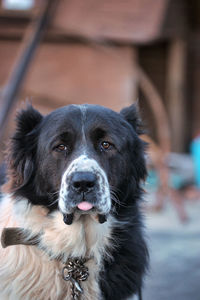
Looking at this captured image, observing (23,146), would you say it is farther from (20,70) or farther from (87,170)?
(20,70)

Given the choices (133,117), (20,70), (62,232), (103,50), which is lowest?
(62,232)

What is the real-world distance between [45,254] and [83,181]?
0.59 metres

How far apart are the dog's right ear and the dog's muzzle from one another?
0.46 metres

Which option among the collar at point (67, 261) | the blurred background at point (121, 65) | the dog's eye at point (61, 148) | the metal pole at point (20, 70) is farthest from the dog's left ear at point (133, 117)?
the blurred background at point (121, 65)

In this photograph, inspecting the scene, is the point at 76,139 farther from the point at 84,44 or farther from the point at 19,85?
the point at 84,44

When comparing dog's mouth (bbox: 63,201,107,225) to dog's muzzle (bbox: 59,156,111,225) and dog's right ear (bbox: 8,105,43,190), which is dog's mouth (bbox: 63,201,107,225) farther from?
dog's right ear (bbox: 8,105,43,190)

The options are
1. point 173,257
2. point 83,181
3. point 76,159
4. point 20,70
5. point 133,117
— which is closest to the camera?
point 83,181

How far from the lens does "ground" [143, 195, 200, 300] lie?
4625 millimetres

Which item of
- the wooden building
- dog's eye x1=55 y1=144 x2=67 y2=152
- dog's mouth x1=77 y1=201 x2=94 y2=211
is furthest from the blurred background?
dog's mouth x1=77 y1=201 x2=94 y2=211

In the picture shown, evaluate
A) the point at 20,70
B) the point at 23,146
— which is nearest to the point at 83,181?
the point at 23,146

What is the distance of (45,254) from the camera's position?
299 centimetres

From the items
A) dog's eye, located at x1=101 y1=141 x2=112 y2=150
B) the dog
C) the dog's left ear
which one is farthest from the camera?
the dog's left ear

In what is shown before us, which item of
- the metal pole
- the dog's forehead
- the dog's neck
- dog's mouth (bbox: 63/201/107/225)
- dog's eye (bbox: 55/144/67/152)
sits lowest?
the dog's neck

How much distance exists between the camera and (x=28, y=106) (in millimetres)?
3322
